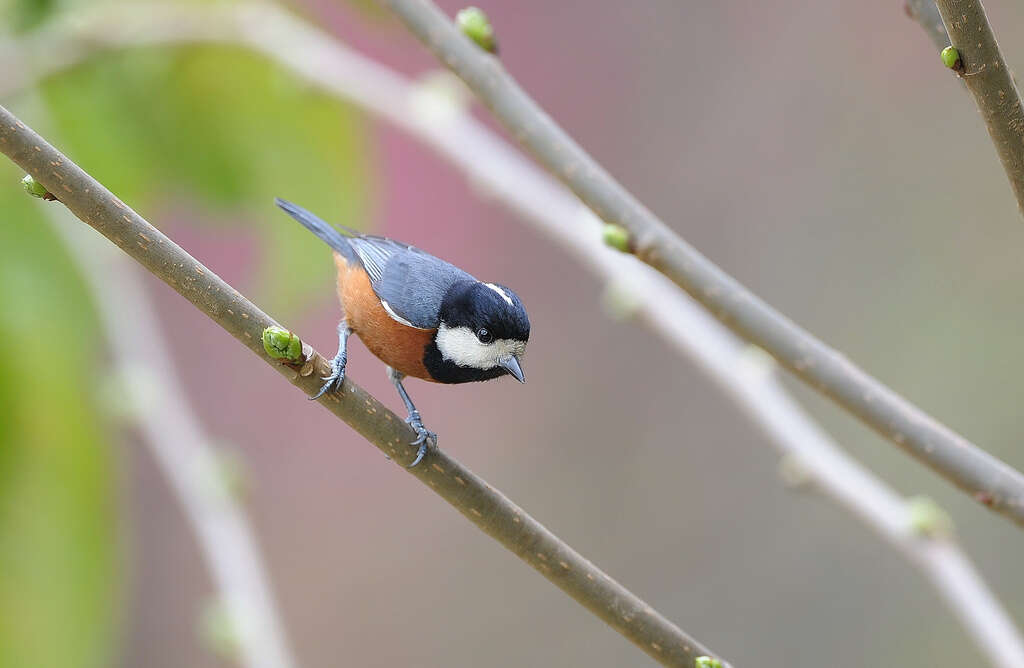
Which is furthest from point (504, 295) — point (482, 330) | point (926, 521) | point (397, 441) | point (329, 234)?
point (926, 521)

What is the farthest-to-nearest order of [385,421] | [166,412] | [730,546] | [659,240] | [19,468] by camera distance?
[730,546], [166,412], [19,468], [659,240], [385,421]

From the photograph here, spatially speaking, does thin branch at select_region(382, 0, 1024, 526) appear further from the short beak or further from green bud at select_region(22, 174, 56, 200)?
green bud at select_region(22, 174, 56, 200)

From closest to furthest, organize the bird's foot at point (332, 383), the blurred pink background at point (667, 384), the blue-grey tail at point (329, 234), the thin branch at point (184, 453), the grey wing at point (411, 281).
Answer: the bird's foot at point (332, 383)
the grey wing at point (411, 281)
the blue-grey tail at point (329, 234)
the thin branch at point (184, 453)
the blurred pink background at point (667, 384)

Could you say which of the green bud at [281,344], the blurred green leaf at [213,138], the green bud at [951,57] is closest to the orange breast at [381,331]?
the green bud at [281,344]

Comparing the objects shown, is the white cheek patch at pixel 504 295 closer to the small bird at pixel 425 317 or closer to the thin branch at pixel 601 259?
the small bird at pixel 425 317

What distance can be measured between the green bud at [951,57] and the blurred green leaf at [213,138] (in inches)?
68.1

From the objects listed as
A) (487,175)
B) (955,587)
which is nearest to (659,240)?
(955,587)

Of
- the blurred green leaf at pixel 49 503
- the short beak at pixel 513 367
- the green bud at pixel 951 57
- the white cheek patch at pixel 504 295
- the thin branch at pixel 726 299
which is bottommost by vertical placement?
the blurred green leaf at pixel 49 503

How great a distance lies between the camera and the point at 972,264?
367 cm

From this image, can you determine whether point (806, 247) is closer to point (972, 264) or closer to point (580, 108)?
point (972, 264)

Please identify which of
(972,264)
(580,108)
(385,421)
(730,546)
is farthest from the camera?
(580,108)

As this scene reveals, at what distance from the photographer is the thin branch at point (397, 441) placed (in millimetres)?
1022

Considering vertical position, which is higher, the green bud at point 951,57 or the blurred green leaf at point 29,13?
the green bud at point 951,57

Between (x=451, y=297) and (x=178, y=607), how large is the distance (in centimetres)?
355
